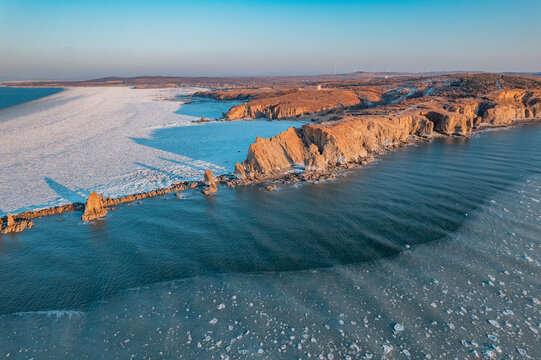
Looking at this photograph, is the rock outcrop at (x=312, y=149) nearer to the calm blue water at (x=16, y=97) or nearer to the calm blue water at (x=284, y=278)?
the calm blue water at (x=284, y=278)

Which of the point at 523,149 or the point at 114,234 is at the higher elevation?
the point at 523,149

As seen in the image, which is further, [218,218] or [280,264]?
[218,218]

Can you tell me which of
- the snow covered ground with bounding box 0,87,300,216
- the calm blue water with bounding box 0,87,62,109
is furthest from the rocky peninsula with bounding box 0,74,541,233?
the calm blue water with bounding box 0,87,62,109

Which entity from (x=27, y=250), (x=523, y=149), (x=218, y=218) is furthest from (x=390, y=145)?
(x=27, y=250)

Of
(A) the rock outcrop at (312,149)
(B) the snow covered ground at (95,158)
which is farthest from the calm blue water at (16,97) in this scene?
(A) the rock outcrop at (312,149)

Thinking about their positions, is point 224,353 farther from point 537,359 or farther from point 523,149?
point 523,149

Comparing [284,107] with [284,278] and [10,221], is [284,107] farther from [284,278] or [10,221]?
[284,278]

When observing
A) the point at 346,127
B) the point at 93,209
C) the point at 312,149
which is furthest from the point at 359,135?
the point at 93,209

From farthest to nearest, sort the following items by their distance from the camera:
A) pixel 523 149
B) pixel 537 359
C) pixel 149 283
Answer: pixel 523 149 < pixel 149 283 < pixel 537 359
